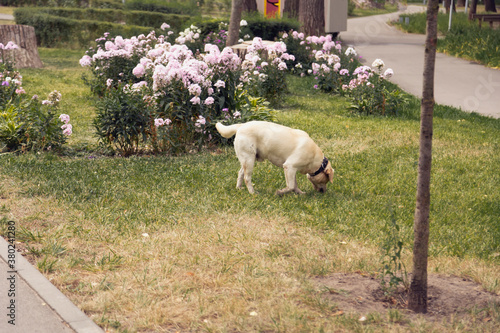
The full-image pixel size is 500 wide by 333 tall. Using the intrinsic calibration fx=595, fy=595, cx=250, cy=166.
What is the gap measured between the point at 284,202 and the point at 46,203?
97.4 inches

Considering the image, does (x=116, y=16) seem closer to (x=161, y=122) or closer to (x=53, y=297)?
(x=161, y=122)

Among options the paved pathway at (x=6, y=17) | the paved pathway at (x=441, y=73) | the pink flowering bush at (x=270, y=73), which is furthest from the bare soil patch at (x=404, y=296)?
the paved pathway at (x=6, y=17)

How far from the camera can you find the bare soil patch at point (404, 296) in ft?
13.6

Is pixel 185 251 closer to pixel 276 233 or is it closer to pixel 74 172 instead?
pixel 276 233

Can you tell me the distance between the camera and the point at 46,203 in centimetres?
610

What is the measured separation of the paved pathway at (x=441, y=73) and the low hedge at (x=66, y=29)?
965cm

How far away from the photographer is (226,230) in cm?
552

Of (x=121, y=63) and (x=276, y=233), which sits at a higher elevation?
(x=121, y=63)

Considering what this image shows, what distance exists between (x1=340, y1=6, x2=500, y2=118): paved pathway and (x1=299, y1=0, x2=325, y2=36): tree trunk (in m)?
2.18

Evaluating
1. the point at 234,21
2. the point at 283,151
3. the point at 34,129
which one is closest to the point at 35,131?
the point at 34,129

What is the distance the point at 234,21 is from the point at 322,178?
10.1m

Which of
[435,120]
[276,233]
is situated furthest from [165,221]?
[435,120]

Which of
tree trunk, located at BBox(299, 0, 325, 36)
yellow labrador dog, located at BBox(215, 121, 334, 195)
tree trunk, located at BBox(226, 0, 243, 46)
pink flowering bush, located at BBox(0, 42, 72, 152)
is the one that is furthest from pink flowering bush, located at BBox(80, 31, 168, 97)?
tree trunk, located at BBox(299, 0, 325, 36)

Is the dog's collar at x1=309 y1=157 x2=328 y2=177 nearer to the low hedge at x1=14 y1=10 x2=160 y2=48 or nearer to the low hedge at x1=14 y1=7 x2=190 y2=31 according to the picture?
the low hedge at x1=14 y1=10 x2=160 y2=48
